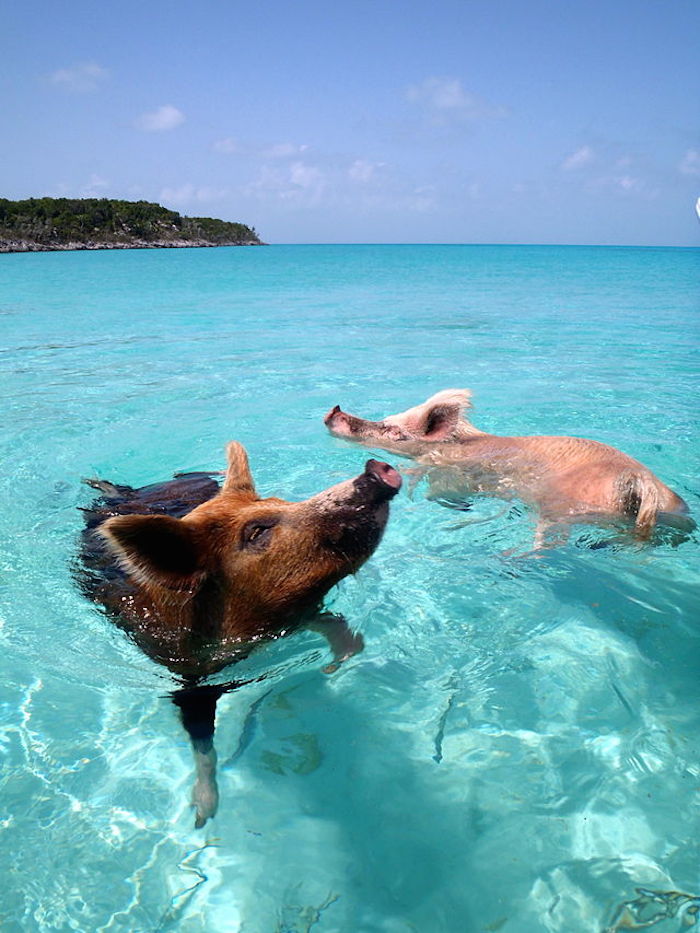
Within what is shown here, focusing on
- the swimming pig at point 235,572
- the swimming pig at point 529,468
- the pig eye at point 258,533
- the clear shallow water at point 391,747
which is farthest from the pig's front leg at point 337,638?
the swimming pig at point 529,468

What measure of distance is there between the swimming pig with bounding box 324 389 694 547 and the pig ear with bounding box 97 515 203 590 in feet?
8.92

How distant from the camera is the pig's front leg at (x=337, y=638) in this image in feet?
12.3

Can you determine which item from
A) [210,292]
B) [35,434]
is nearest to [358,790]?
[35,434]

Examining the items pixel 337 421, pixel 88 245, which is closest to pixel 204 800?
pixel 337 421

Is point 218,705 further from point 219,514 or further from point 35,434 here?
point 35,434

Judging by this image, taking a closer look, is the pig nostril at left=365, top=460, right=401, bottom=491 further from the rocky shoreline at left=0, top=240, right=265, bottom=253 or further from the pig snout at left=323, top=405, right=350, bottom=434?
the rocky shoreline at left=0, top=240, right=265, bottom=253

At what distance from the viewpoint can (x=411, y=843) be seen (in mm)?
2729

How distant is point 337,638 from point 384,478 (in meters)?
1.01

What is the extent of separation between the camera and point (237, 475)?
12.5 feet

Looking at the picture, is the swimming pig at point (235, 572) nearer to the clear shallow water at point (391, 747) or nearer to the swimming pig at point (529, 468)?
the clear shallow water at point (391, 747)

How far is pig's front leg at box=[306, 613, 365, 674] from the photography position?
3.75 m

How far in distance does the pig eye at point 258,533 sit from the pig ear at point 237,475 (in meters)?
0.42

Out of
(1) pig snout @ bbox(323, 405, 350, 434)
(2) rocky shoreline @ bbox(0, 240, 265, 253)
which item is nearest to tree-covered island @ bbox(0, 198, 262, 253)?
(2) rocky shoreline @ bbox(0, 240, 265, 253)

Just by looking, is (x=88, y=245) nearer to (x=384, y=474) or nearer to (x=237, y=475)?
(x=237, y=475)
